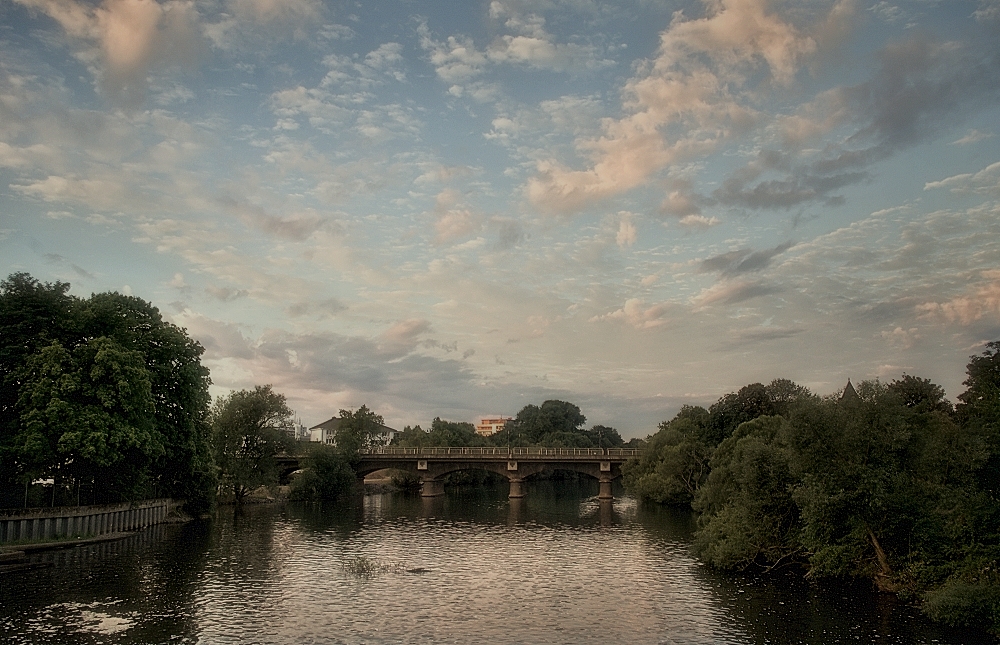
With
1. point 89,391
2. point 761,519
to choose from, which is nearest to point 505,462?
point 89,391

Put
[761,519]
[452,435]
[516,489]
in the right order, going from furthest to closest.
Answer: [452,435] < [516,489] < [761,519]

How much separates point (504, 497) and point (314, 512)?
42197mm

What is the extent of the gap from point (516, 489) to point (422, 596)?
275ft

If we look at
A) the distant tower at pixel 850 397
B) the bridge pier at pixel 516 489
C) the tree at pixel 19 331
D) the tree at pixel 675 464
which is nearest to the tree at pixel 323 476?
the bridge pier at pixel 516 489

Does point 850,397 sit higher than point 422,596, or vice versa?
point 850,397

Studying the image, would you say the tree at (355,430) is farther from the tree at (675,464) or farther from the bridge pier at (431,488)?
the tree at (675,464)

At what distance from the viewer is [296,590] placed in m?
45.7

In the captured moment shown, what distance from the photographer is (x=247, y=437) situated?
109 metres

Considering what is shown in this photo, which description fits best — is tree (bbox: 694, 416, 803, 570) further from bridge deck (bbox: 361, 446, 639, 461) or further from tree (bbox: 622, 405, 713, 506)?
bridge deck (bbox: 361, 446, 639, 461)

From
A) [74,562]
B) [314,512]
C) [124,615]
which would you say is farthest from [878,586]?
[314,512]

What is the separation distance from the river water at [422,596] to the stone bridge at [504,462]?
49.8 m

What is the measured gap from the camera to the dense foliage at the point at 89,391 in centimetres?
5962

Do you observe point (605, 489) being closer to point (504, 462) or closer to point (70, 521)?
point (504, 462)

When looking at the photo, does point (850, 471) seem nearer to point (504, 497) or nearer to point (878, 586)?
point (878, 586)
